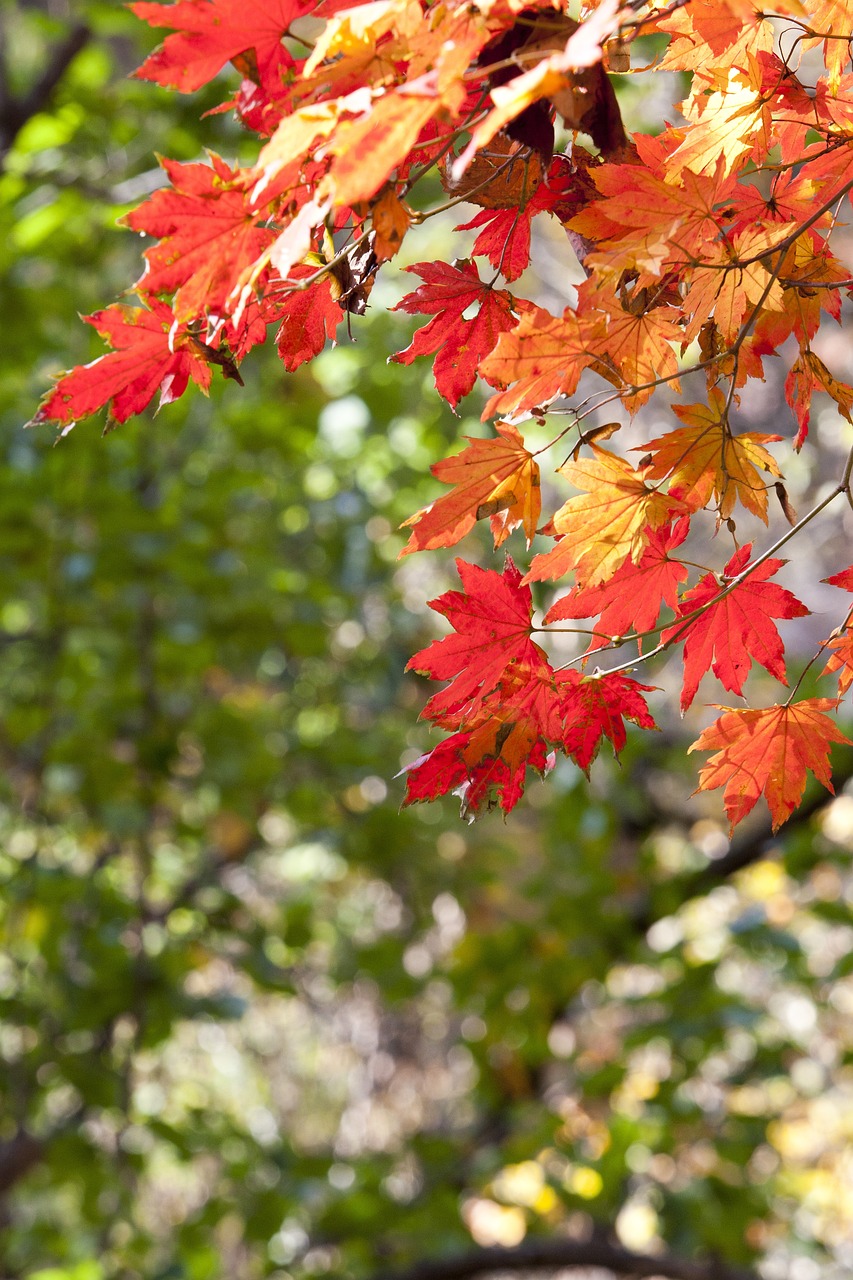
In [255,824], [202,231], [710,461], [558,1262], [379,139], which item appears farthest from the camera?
[255,824]

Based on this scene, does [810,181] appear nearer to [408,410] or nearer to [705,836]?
[408,410]

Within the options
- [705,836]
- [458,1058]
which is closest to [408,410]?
[705,836]

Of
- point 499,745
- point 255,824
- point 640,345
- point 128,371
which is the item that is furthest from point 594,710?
point 255,824

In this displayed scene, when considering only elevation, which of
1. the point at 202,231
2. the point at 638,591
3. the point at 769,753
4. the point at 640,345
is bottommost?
the point at 769,753

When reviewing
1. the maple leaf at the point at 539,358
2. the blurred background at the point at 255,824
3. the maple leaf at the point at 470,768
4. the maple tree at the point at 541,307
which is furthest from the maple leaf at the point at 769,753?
the blurred background at the point at 255,824

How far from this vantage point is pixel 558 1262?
2.11 metres

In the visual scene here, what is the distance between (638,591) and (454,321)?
0.18m

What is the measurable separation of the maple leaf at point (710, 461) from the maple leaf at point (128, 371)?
0.23 metres

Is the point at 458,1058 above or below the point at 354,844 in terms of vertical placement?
below

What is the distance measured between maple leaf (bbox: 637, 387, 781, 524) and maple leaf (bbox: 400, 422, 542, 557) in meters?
0.06

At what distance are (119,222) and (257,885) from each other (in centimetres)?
388

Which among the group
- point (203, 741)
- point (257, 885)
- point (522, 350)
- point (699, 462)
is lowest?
point (257, 885)

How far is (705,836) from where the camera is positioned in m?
4.49

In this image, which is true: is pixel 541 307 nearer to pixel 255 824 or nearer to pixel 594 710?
pixel 594 710
